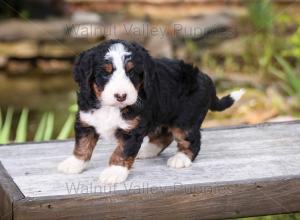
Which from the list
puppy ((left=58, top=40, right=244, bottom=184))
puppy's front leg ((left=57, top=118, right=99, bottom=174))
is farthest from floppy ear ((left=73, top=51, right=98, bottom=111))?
puppy's front leg ((left=57, top=118, right=99, bottom=174))

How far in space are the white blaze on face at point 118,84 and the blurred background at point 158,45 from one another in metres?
2.67

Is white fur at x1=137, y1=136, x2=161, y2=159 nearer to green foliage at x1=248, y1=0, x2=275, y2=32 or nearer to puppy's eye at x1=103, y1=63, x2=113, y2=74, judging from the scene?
puppy's eye at x1=103, y1=63, x2=113, y2=74

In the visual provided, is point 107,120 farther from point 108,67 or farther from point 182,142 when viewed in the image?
point 182,142

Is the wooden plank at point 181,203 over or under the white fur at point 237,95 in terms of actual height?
under

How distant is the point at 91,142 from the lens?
3.09 meters

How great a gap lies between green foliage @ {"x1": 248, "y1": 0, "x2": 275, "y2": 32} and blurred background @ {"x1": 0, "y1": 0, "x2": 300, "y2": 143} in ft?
0.04

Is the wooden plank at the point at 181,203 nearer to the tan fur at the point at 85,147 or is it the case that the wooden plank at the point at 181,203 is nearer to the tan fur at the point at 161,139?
the tan fur at the point at 85,147

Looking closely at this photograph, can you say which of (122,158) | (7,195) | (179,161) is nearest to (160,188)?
(122,158)

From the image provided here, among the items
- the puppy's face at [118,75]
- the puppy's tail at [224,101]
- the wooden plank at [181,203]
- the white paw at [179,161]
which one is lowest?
the wooden plank at [181,203]

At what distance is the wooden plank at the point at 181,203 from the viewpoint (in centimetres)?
278

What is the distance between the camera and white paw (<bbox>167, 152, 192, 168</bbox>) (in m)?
3.21

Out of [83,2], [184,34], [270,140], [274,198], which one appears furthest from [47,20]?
[274,198]

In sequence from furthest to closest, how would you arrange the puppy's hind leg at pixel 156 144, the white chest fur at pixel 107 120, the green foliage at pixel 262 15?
the green foliage at pixel 262 15 → the puppy's hind leg at pixel 156 144 → the white chest fur at pixel 107 120

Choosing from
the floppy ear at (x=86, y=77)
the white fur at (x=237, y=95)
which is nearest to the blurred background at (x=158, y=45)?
the white fur at (x=237, y=95)
